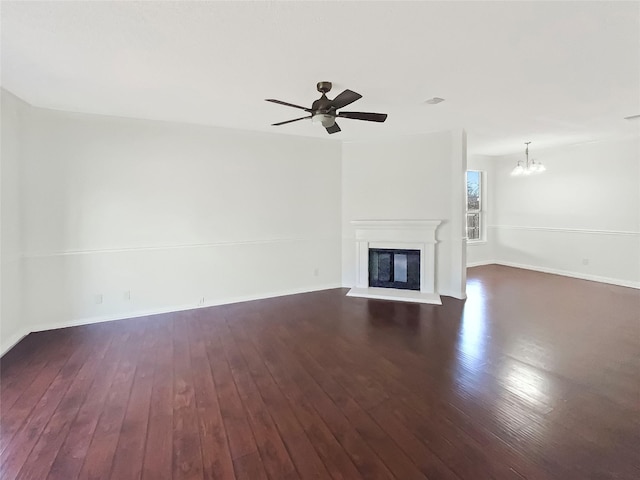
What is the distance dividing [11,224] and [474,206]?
27.4 feet

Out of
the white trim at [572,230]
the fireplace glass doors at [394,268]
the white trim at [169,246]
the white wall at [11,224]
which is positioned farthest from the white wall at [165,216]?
the white trim at [572,230]

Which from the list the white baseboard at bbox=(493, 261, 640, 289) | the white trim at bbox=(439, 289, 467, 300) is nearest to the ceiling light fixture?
the white baseboard at bbox=(493, 261, 640, 289)

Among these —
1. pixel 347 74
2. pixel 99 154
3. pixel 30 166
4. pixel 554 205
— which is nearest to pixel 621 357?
pixel 347 74

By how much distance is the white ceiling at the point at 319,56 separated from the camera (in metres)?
1.86

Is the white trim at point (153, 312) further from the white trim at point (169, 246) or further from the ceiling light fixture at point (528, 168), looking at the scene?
the ceiling light fixture at point (528, 168)

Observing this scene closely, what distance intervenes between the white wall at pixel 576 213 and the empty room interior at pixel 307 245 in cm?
5

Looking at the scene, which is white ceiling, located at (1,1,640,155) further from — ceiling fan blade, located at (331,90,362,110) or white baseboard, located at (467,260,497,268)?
white baseboard, located at (467,260,497,268)

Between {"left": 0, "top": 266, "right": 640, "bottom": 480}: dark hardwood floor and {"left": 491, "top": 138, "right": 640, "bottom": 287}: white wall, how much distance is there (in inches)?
91.9

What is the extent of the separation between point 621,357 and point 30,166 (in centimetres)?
641

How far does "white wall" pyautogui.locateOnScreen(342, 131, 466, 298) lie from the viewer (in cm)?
480

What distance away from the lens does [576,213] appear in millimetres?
6230

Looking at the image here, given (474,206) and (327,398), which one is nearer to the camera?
(327,398)

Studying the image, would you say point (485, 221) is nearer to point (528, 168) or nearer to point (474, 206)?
point (474, 206)

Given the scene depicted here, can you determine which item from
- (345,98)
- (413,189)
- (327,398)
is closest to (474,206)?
(413,189)
